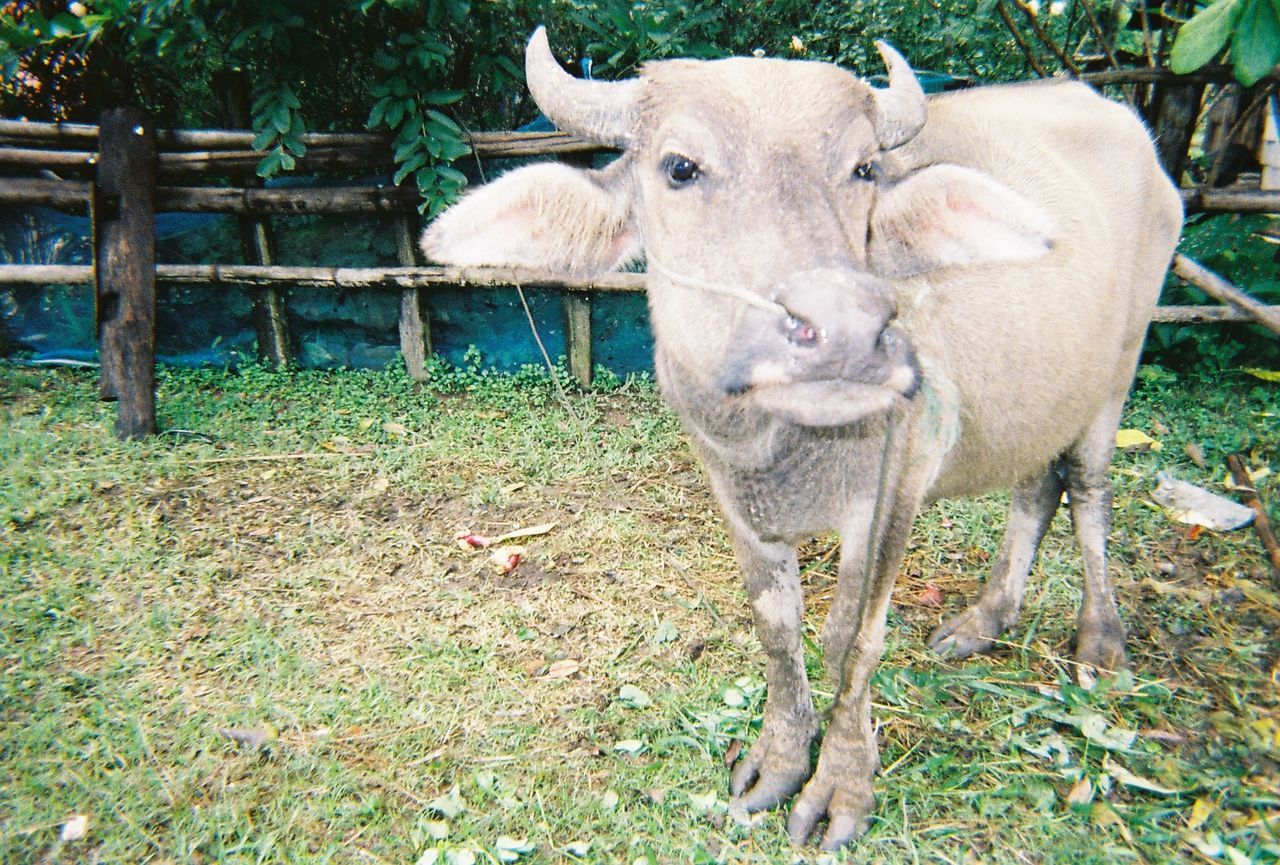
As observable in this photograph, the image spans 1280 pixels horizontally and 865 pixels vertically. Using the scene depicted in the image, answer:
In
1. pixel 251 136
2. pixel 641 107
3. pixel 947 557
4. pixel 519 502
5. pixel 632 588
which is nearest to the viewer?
pixel 641 107

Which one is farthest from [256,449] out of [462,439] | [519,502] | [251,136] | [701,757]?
[701,757]

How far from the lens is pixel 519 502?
3.72 metres

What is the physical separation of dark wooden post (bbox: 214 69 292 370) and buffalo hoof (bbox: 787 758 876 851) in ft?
13.8

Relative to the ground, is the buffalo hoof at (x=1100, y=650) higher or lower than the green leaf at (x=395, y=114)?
lower

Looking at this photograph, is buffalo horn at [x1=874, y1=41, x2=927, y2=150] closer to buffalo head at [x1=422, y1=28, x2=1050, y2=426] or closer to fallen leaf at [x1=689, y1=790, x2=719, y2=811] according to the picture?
buffalo head at [x1=422, y1=28, x2=1050, y2=426]

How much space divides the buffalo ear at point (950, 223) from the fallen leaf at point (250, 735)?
86.7 inches

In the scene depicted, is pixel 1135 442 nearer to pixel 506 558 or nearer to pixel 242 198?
pixel 506 558

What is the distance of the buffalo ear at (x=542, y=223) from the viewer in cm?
192

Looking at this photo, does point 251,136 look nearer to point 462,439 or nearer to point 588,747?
point 462,439

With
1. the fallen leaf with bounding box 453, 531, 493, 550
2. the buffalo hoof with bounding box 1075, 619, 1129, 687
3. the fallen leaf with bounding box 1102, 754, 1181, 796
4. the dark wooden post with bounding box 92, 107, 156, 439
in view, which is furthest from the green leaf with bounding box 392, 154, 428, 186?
the fallen leaf with bounding box 1102, 754, 1181, 796

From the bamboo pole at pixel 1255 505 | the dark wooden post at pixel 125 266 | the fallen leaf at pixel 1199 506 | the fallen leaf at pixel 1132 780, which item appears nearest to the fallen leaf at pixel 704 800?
the fallen leaf at pixel 1132 780

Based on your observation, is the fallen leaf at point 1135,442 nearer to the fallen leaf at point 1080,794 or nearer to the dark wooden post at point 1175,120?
the dark wooden post at point 1175,120

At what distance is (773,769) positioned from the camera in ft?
7.25

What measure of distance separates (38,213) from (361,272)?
7.27 ft
